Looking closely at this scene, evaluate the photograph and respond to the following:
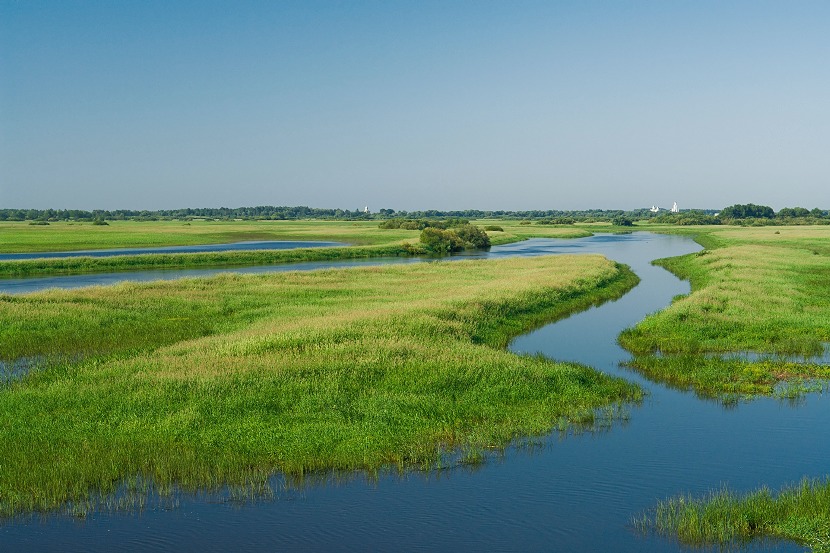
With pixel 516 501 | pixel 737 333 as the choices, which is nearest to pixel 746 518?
pixel 516 501

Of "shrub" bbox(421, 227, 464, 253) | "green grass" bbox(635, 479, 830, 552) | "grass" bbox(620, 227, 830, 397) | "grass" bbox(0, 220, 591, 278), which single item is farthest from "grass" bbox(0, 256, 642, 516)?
"shrub" bbox(421, 227, 464, 253)

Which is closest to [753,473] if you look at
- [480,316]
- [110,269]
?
[480,316]

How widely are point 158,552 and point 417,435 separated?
22.1ft

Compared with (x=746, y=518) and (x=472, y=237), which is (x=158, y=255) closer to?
(x=472, y=237)

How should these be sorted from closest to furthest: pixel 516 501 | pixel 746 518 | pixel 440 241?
pixel 746 518 → pixel 516 501 → pixel 440 241

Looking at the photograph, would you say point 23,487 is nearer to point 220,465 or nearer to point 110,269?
point 220,465

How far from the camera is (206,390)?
750 inches

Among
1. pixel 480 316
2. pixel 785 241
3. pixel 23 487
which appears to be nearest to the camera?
pixel 23 487

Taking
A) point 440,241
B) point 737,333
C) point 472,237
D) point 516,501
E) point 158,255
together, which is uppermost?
point 472,237

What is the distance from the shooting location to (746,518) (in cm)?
1221

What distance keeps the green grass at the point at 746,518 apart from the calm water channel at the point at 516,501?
33cm

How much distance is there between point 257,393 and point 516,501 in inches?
327

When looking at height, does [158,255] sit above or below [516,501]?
above

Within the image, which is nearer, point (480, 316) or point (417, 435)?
point (417, 435)
